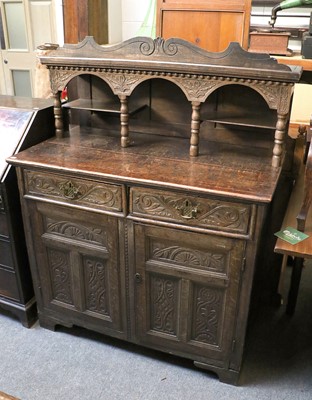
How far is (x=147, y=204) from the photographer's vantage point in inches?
60.7

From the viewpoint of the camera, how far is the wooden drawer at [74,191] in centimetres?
158

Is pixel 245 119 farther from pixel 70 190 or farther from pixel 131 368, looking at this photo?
pixel 131 368

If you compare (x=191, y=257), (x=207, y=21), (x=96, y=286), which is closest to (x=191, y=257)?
(x=191, y=257)

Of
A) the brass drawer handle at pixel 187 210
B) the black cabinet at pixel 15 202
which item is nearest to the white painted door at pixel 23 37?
the black cabinet at pixel 15 202

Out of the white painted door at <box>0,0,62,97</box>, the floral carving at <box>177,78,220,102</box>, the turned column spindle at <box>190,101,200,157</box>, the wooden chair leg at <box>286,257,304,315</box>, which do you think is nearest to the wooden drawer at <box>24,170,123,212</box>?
the turned column spindle at <box>190,101,200,157</box>

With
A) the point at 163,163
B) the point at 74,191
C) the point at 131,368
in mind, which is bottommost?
the point at 131,368

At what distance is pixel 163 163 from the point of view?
162 cm

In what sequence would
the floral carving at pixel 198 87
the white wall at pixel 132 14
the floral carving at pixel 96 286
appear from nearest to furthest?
the floral carving at pixel 198 87 < the floral carving at pixel 96 286 < the white wall at pixel 132 14

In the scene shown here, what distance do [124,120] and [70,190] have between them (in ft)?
1.22

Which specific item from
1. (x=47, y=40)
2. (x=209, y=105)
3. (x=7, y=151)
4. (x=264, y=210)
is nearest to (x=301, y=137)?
(x=209, y=105)

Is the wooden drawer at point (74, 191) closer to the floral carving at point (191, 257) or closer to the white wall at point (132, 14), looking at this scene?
the floral carving at point (191, 257)

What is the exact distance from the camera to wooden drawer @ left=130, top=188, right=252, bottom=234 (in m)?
1.43

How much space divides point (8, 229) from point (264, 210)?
1134 mm

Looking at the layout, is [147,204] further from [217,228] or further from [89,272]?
[89,272]
